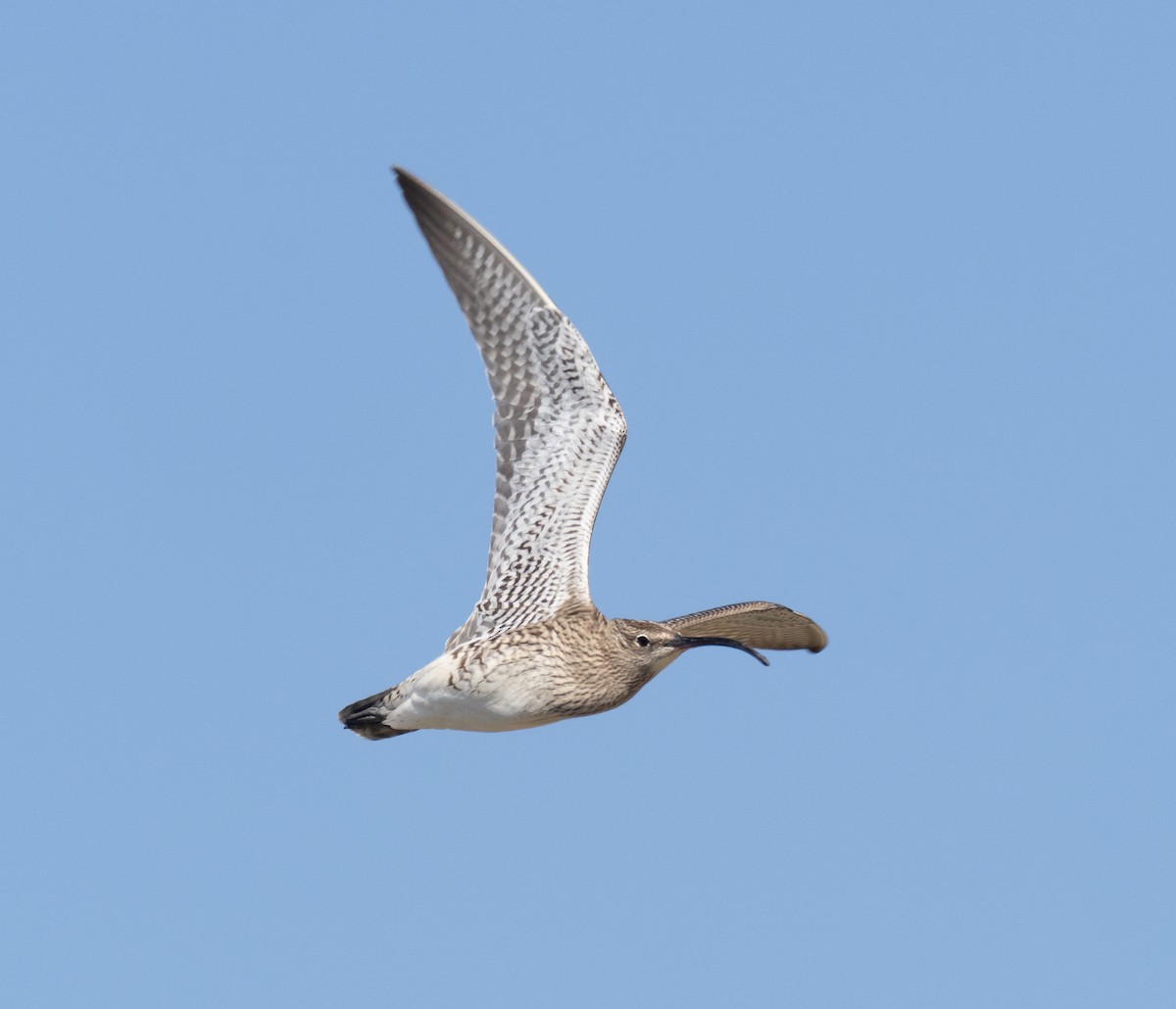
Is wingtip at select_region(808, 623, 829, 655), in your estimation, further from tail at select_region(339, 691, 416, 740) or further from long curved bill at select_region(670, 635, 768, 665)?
tail at select_region(339, 691, 416, 740)

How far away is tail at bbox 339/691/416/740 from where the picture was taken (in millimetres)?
19609

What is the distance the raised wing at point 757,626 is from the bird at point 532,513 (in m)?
1.52

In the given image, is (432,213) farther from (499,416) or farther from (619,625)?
(619,625)

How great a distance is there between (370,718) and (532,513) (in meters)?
2.58

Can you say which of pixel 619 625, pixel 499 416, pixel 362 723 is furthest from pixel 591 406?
pixel 362 723

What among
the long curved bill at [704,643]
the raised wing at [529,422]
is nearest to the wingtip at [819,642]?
the long curved bill at [704,643]

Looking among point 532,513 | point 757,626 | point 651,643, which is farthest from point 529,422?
point 757,626

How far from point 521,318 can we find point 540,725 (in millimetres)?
3941

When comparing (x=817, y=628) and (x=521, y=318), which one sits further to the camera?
(x=817, y=628)

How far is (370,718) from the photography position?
19.7 m

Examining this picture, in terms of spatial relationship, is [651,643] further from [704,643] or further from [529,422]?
[529,422]

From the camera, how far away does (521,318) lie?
19.2 metres

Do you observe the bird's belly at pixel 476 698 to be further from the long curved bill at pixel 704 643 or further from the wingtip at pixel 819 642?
the wingtip at pixel 819 642

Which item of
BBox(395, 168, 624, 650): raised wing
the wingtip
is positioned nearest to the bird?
BBox(395, 168, 624, 650): raised wing
